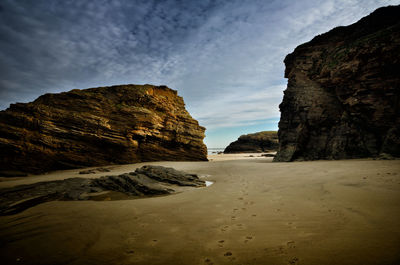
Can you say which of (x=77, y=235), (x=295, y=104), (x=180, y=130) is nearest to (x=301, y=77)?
(x=295, y=104)

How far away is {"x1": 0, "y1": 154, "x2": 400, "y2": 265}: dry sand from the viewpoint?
2.15 m

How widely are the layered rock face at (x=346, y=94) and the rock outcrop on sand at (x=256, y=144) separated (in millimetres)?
40102

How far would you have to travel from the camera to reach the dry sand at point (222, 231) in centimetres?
215

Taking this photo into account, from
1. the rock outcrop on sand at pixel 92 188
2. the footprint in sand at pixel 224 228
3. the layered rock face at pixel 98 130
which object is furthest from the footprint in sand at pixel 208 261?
the layered rock face at pixel 98 130

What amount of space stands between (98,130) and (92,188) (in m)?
9.96

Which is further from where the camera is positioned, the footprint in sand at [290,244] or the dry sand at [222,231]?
the footprint in sand at [290,244]

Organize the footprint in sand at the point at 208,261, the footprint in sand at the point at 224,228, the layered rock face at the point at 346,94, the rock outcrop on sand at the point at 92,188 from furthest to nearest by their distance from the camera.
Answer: the layered rock face at the point at 346,94 < the rock outcrop on sand at the point at 92,188 < the footprint in sand at the point at 224,228 < the footprint in sand at the point at 208,261

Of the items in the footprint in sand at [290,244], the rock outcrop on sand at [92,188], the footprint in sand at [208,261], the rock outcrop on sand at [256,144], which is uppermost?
the rock outcrop on sand at [256,144]

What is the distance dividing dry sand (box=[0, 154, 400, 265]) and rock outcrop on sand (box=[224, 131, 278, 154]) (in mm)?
54014

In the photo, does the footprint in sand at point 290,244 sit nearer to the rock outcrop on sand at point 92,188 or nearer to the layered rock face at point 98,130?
the rock outcrop on sand at point 92,188

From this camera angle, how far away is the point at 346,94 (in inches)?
→ 548

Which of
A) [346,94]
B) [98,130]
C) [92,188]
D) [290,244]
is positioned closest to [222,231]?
[290,244]

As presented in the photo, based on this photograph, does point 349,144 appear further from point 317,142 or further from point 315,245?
point 315,245

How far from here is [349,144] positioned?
13.4 metres
